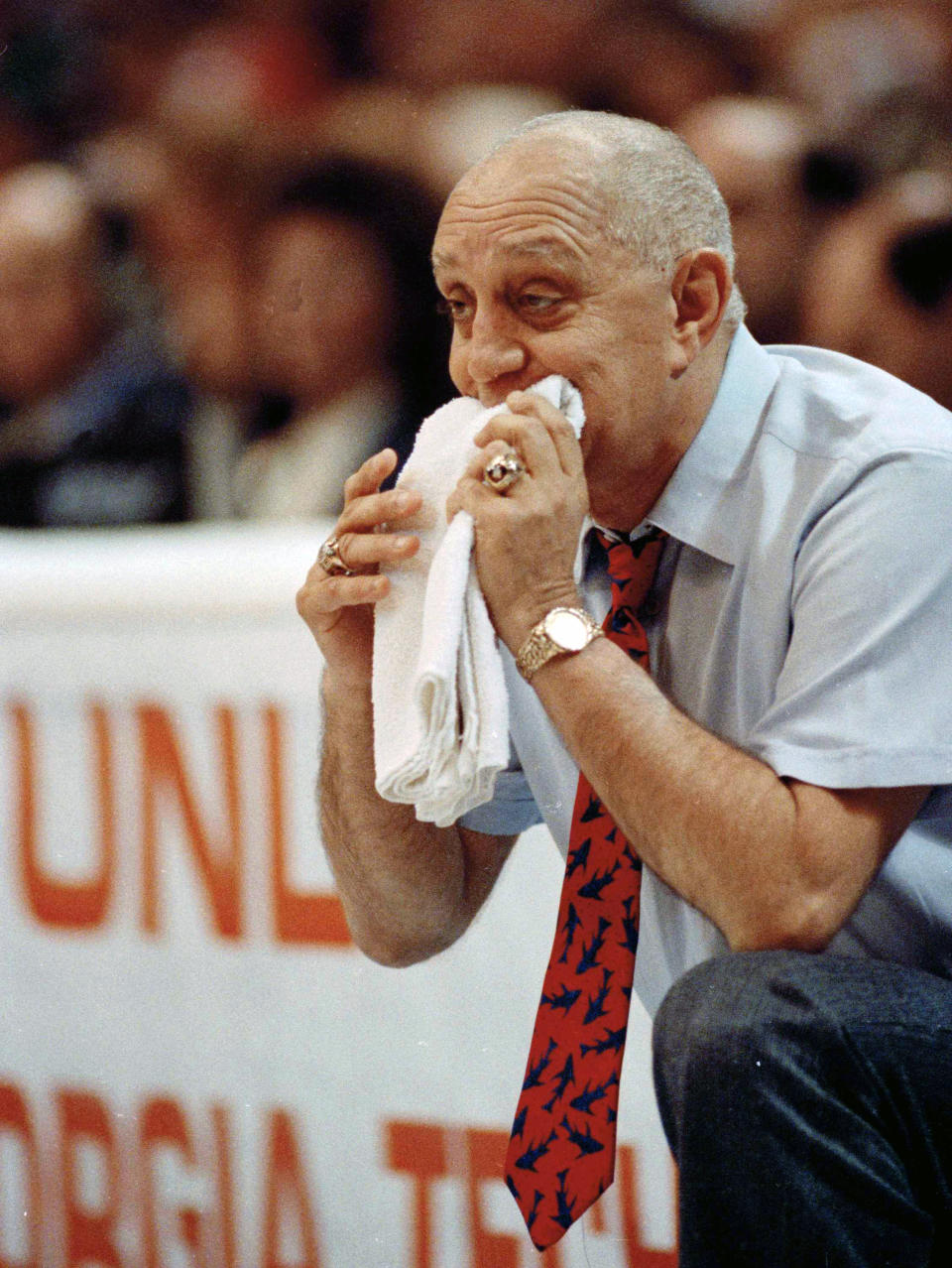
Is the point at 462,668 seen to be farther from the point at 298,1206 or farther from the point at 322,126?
the point at 322,126

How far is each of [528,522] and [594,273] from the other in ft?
0.59

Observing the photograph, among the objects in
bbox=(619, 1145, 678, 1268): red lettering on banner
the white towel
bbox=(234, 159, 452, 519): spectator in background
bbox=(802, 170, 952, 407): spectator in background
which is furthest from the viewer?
bbox=(234, 159, 452, 519): spectator in background

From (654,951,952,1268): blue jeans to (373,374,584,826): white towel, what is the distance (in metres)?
0.19

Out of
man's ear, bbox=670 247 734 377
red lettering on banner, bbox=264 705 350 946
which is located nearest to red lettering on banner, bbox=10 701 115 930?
red lettering on banner, bbox=264 705 350 946

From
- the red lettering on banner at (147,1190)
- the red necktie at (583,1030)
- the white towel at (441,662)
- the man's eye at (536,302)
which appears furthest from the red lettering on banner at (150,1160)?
the man's eye at (536,302)

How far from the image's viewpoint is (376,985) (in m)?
1.19

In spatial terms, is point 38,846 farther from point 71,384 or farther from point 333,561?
point 71,384

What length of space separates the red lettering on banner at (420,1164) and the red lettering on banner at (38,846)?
0.31 meters

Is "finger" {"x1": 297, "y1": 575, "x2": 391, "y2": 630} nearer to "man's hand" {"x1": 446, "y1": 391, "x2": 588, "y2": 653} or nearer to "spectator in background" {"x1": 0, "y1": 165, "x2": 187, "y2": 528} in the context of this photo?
"man's hand" {"x1": 446, "y1": 391, "x2": 588, "y2": 653}

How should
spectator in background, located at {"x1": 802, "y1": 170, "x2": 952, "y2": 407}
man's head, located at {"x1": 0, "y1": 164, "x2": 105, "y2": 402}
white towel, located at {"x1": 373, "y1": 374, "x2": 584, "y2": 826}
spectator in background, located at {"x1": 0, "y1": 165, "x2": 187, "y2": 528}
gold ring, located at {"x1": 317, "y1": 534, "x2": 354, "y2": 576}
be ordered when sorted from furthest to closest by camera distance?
1. man's head, located at {"x1": 0, "y1": 164, "x2": 105, "y2": 402}
2. spectator in background, located at {"x1": 0, "y1": 165, "x2": 187, "y2": 528}
3. spectator in background, located at {"x1": 802, "y1": 170, "x2": 952, "y2": 407}
4. gold ring, located at {"x1": 317, "y1": 534, "x2": 354, "y2": 576}
5. white towel, located at {"x1": 373, "y1": 374, "x2": 584, "y2": 826}

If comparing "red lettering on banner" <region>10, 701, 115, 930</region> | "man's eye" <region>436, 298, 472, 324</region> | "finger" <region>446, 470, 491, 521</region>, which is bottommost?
"red lettering on banner" <region>10, 701, 115, 930</region>

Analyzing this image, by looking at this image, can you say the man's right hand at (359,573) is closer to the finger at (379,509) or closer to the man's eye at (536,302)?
the finger at (379,509)

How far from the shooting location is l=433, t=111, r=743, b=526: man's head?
94 centimetres

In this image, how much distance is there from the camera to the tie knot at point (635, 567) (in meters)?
0.99
